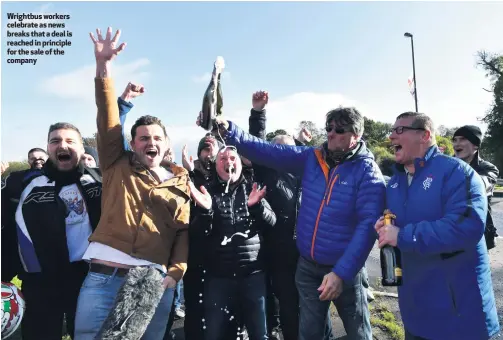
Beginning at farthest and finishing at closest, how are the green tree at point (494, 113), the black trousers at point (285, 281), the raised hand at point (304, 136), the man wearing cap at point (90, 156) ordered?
the green tree at point (494, 113) < the raised hand at point (304, 136) < the man wearing cap at point (90, 156) < the black trousers at point (285, 281)

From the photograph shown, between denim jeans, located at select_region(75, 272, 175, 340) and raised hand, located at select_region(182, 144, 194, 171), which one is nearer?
denim jeans, located at select_region(75, 272, 175, 340)

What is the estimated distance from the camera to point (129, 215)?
2449 mm

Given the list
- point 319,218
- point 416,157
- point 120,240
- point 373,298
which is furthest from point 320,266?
point 373,298

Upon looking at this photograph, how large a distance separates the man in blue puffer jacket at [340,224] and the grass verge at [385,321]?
1713 mm

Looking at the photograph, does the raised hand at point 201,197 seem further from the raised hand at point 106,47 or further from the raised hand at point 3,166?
the raised hand at point 3,166

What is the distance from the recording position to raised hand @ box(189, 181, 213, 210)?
283cm

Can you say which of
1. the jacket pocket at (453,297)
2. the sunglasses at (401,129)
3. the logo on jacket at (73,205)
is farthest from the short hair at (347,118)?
the logo on jacket at (73,205)

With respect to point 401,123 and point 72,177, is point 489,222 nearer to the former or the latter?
point 401,123

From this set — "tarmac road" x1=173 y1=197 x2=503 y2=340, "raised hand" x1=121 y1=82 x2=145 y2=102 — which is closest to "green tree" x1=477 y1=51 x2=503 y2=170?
"tarmac road" x1=173 y1=197 x2=503 y2=340

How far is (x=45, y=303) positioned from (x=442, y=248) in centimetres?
293

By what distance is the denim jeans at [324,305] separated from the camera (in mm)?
2721

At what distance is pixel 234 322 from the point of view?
319 cm

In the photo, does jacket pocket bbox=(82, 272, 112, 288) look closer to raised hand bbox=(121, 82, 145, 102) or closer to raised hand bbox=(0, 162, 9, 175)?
raised hand bbox=(121, 82, 145, 102)

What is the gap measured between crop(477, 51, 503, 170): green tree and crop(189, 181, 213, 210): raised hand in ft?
127
